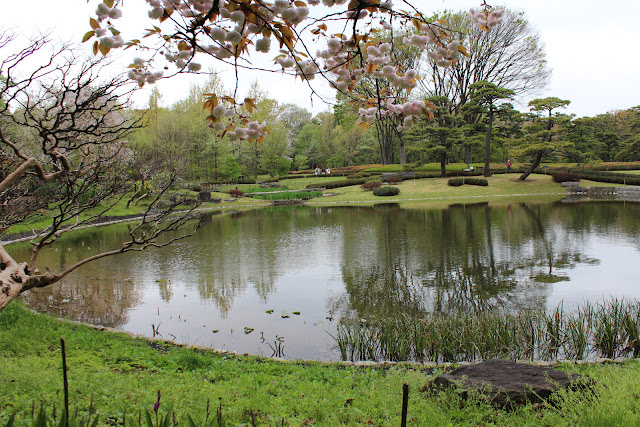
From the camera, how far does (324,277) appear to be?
10539mm

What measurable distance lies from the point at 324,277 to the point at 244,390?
6566mm

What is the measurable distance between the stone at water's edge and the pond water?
8.21ft

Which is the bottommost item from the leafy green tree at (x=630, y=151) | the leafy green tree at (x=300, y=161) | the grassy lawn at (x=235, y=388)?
Result: the grassy lawn at (x=235, y=388)

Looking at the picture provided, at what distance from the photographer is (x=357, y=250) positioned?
1378cm

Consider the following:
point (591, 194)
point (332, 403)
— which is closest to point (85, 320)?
point (332, 403)

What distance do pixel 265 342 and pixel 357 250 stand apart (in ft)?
24.8

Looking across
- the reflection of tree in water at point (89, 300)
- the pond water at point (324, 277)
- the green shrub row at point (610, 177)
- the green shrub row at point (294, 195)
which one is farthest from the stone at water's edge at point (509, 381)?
the green shrub row at point (610, 177)

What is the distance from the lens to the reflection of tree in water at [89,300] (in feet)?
26.6

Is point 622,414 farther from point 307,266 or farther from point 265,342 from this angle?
point 307,266

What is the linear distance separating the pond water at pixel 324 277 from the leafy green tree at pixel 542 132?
14.1 m

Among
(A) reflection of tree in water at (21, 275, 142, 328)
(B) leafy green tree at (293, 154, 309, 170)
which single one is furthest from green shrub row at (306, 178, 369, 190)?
(A) reflection of tree in water at (21, 275, 142, 328)

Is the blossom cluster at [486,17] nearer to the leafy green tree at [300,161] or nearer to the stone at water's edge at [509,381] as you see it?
the stone at water's edge at [509,381]

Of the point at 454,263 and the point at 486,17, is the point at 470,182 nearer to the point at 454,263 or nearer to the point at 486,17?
the point at 454,263

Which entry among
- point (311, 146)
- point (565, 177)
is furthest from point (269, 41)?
point (311, 146)
